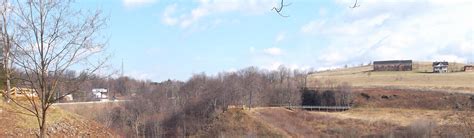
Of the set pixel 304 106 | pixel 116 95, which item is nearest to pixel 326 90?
pixel 304 106

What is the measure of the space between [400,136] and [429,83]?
124ft

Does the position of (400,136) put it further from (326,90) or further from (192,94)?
(192,94)

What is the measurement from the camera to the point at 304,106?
93.3 m

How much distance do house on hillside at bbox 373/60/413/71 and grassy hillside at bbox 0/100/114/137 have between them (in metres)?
110

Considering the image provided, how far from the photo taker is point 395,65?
128 meters

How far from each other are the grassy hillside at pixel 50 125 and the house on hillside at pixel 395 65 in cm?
11018

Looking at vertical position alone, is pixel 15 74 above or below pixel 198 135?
above

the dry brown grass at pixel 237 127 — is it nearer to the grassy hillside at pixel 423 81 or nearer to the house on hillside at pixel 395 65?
the grassy hillside at pixel 423 81

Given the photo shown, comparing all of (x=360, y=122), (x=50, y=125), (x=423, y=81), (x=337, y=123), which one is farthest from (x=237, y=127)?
(x=50, y=125)

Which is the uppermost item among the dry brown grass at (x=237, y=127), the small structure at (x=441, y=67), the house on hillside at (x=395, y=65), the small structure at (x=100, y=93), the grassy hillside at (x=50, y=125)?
the house on hillside at (x=395, y=65)

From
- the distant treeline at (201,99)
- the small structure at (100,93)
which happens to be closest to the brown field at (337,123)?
the distant treeline at (201,99)

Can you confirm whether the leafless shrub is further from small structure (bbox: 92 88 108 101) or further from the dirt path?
small structure (bbox: 92 88 108 101)

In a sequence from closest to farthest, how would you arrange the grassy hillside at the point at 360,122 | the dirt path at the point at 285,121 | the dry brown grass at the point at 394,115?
the grassy hillside at the point at 360,122, the dirt path at the point at 285,121, the dry brown grass at the point at 394,115

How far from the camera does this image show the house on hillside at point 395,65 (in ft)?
412
